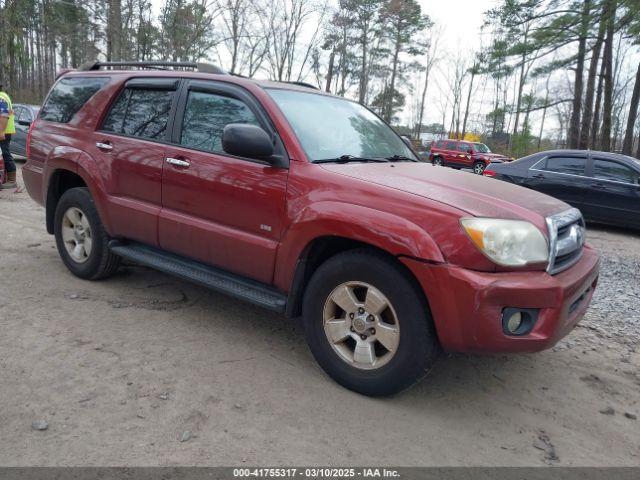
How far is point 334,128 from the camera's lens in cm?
366

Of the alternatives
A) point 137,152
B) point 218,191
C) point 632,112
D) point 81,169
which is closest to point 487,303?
point 218,191

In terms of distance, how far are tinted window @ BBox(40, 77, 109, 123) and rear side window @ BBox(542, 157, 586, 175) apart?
8.29 meters

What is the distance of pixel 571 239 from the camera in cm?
298

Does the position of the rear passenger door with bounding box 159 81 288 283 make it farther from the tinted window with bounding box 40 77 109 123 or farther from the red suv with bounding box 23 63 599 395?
the tinted window with bounding box 40 77 109 123

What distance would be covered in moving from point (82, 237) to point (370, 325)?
306cm

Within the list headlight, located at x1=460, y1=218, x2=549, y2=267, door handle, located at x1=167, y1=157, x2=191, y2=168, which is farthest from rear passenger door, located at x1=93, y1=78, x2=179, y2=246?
headlight, located at x1=460, y1=218, x2=549, y2=267

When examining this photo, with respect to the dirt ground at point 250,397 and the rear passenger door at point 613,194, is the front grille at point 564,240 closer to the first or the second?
the dirt ground at point 250,397

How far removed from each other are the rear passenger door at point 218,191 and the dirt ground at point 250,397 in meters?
0.61

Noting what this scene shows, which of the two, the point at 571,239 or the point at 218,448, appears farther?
the point at 571,239

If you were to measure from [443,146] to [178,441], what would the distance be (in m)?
27.1

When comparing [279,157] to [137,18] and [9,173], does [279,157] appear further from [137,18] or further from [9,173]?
[137,18]

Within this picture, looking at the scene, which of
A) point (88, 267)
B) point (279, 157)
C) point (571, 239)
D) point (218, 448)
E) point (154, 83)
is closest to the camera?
point (218, 448)

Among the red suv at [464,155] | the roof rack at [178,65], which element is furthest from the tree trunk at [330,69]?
the roof rack at [178,65]

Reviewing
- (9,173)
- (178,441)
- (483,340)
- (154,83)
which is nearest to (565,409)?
(483,340)
